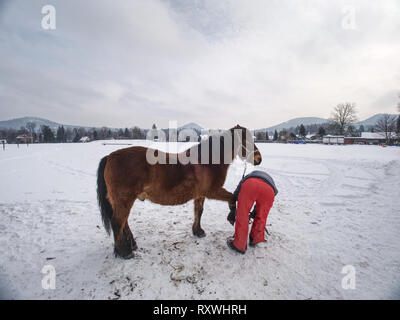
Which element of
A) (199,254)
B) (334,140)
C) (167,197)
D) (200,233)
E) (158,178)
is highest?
(334,140)

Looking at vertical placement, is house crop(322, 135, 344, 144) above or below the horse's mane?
above

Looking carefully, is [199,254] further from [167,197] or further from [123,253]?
[123,253]

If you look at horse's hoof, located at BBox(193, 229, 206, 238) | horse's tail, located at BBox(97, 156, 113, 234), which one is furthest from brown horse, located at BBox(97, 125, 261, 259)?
horse's hoof, located at BBox(193, 229, 206, 238)

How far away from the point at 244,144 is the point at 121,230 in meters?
2.72

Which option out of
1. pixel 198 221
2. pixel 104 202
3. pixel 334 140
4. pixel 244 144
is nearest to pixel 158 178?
pixel 104 202

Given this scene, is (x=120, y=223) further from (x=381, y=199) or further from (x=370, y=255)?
(x=381, y=199)

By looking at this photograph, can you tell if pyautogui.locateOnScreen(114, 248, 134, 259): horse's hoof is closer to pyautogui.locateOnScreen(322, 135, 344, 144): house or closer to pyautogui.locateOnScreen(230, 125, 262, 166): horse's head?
pyautogui.locateOnScreen(230, 125, 262, 166): horse's head

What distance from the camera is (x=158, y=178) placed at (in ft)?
8.88

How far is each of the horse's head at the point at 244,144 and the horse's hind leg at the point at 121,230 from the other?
2.20 meters

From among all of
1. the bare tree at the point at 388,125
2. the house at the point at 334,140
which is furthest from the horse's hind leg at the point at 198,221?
the bare tree at the point at 388,125

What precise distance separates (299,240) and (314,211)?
1759 mm

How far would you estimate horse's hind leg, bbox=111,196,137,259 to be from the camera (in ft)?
8.83

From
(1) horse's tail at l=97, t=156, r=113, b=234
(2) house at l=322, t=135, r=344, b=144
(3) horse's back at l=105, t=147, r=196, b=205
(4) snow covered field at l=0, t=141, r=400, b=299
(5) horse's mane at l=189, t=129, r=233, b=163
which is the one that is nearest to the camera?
(4) snow covered field at l=0, t=141, r=400, b=299

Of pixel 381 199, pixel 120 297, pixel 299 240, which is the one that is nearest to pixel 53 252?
pixel 120 297
